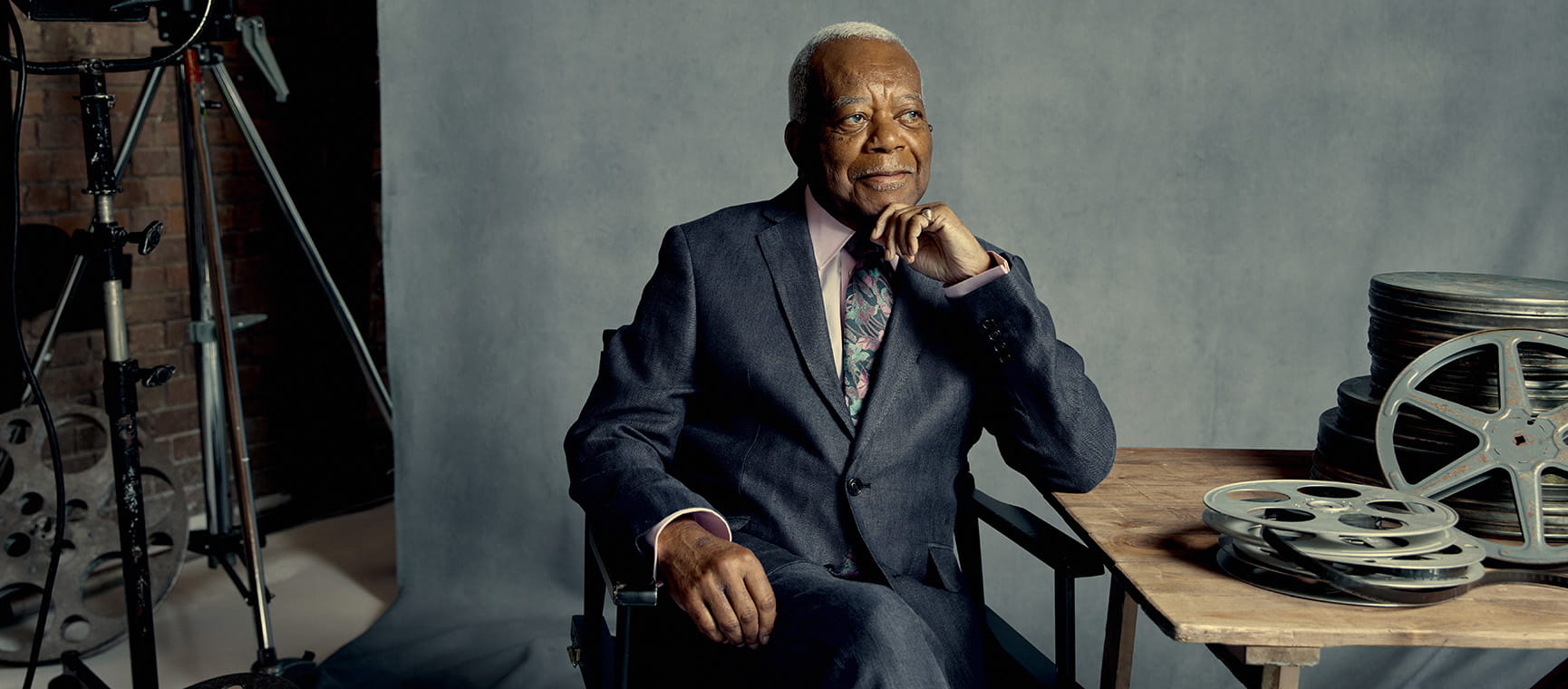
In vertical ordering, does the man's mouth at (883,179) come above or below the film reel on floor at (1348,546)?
above

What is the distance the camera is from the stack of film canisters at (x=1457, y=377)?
1721 millimetres

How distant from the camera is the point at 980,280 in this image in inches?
76.0

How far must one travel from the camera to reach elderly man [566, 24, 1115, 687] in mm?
1946

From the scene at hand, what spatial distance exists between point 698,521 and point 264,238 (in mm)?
2785

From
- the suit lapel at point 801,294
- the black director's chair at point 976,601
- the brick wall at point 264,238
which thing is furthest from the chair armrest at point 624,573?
the brick wall at point 264,238

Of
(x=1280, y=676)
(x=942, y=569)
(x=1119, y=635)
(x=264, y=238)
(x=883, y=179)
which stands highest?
(x=883, y=179)

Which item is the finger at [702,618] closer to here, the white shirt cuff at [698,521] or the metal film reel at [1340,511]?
the white shirt cuff at [698,521]

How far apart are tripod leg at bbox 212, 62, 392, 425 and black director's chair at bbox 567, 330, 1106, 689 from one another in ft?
4.51

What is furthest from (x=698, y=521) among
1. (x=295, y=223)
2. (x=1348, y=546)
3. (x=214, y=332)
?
(x=295, y=223)

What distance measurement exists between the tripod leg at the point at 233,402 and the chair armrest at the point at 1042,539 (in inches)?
66.1

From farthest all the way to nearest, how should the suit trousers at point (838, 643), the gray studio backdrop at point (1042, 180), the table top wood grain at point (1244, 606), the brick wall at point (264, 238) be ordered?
the brick wall at point (264, 238) → the gray studio backdrop at point (1042, 180) → the suit trousers at point (838, 643) → the table top wood grain at point (1244, 606)

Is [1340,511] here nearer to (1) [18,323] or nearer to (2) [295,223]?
(1) [18,323]

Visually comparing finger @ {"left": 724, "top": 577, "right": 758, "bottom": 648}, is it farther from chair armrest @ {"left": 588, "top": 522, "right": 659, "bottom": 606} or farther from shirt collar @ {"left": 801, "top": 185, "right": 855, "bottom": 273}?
shirt collar @ {"left": 801, "top": 185, "right": 855, "bottom": 273}

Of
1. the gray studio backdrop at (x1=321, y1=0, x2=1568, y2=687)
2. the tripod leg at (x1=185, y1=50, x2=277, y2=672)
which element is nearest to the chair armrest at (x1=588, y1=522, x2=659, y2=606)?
the tripod leg at (x1=185, y1=50, x2=277, y2=672)
